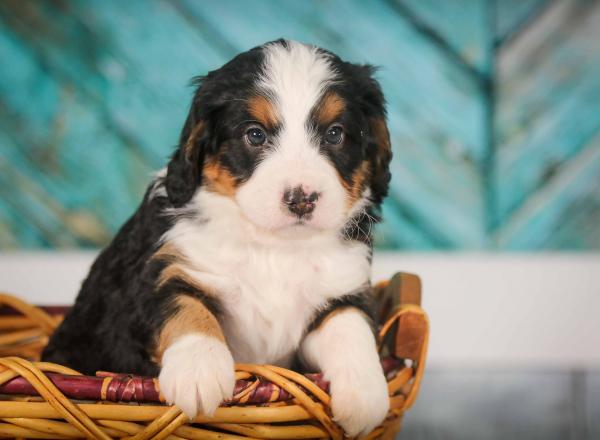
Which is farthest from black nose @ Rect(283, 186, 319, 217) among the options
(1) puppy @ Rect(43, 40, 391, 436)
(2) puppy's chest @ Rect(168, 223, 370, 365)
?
(2) puppy's chest @ Rect(168, 223, 370, 365)

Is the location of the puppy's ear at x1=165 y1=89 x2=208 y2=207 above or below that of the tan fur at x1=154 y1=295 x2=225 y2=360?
above

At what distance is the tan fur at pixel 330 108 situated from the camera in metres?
1.96

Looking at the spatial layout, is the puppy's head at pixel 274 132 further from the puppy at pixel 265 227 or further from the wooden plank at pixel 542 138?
the wooden plank at pixel 542 138

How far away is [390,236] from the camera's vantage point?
13.4ft

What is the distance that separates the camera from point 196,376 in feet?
5.12

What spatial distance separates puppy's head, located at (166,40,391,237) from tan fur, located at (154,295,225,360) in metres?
0.26

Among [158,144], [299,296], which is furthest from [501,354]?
[299,296]

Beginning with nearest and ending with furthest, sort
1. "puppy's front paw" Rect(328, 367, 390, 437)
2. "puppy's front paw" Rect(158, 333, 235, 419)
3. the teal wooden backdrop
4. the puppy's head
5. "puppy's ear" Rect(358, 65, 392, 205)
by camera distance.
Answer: "puppy's front paw" Rect(158, 333, 235, 419) → "puppy's front paw" Rect(328, 367, 390, 437) → the puppy's head → "puppy's ear" Rect(358, 65, 392, 205) → the teal wooden backdrop

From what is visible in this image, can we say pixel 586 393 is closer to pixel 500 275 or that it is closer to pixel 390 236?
pixel 500 275

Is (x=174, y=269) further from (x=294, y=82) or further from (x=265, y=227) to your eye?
(x=294, y=82)

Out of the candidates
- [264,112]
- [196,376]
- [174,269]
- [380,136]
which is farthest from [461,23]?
[196,376]

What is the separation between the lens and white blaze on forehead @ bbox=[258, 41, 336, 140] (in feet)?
6.35

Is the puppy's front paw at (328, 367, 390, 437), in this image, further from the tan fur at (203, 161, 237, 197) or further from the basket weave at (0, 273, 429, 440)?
the tan fur at (203, 161, 237, 197)

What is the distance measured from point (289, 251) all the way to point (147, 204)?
45 centimetres
